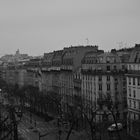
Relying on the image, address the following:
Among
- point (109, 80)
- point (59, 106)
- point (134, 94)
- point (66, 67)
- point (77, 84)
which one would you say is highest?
point (66, 67)

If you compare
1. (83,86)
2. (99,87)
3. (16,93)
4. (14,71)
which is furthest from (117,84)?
(14,71)


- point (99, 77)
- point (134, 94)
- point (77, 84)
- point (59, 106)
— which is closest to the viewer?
point (134, 94)

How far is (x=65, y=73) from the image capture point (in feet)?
302

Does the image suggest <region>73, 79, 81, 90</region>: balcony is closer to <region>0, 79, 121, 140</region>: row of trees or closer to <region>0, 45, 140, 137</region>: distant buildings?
<region>0, 45, 140, 137</region>: distant buildings

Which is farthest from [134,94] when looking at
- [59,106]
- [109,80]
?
[59,106]

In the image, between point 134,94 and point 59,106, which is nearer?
point 134,94

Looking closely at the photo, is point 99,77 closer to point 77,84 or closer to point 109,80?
point 109,80

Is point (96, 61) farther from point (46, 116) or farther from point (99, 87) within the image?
point (46, 116)

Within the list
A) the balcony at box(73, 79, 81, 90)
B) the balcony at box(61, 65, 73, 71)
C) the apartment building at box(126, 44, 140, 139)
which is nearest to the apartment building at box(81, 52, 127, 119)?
the balcony at box(73, 79, 81, 90)

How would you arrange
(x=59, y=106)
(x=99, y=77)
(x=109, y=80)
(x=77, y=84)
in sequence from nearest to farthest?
1. (x=109, y=80)
2. (x=99, y=77)
3. (x=77, y=84)
4. (x=59, y=106)

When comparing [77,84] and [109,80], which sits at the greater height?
[109,80]

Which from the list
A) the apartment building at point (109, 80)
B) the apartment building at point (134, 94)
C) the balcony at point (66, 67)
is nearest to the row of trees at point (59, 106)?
the apartment building at point (109, 80)

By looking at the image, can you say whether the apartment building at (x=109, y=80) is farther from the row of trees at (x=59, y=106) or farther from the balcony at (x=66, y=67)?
the balcony at (x=66, y=67)

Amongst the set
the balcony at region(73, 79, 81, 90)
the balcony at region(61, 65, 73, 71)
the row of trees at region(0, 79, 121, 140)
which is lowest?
the row of trees at region(0, 79, 121, 140)
